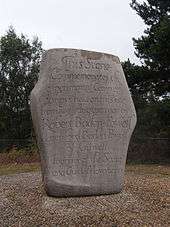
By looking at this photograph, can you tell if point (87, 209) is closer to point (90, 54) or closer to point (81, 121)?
point (81, 121)

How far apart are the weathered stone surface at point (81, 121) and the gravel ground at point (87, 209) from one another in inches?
11.3

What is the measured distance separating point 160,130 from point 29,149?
16.7ft

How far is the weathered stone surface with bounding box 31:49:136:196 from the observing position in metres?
8.14

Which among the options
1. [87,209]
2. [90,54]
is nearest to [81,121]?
[90,54]

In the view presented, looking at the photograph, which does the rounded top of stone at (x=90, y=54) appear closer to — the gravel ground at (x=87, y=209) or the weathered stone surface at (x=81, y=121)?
the weathered stone surface at (x=81, y=121)

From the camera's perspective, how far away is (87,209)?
7727mm

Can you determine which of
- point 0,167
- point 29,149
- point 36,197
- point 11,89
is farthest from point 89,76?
point 11,89

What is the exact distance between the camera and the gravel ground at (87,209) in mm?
7277

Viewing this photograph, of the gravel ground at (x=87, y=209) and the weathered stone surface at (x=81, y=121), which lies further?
the weathered stone surface at (x=81, y=121)

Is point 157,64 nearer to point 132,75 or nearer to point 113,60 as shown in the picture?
point 132,75

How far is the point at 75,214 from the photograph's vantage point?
7.52m

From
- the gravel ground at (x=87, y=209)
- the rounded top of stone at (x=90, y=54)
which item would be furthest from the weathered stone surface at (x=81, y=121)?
the gravel ground at (x=87, y=209)

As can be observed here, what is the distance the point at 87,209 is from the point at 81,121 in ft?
4.64

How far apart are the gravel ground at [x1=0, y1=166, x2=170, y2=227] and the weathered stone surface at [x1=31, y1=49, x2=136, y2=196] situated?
0.29 metres
